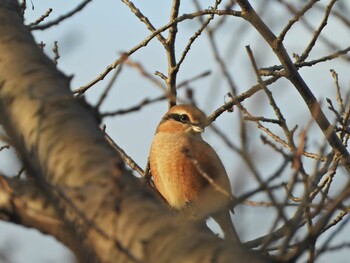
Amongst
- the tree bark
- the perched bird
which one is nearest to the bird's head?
the perched bird

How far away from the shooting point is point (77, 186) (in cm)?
207

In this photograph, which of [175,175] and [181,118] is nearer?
[175,175]

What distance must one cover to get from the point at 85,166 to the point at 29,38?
2.51 feet

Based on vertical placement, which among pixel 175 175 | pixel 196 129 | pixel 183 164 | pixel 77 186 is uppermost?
pixel 196 129

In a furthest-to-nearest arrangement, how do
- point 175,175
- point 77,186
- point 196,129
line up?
point 196,129
point 175,175
point 77,186

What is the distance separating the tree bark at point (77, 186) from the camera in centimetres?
187

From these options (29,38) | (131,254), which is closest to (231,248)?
(131,254)

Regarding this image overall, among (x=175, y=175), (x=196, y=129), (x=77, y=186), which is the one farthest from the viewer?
(x=196, y=129)

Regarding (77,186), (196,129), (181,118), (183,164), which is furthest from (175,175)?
(77,186)

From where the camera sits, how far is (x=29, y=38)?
267 cm

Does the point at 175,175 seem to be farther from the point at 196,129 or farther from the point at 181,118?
Answer: the point at 181,118

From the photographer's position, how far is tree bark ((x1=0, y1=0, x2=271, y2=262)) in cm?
187

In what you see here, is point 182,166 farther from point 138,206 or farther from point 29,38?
point 138,206

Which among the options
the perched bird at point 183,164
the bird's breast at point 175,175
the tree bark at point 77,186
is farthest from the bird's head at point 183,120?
the tree bark at point 77,186
